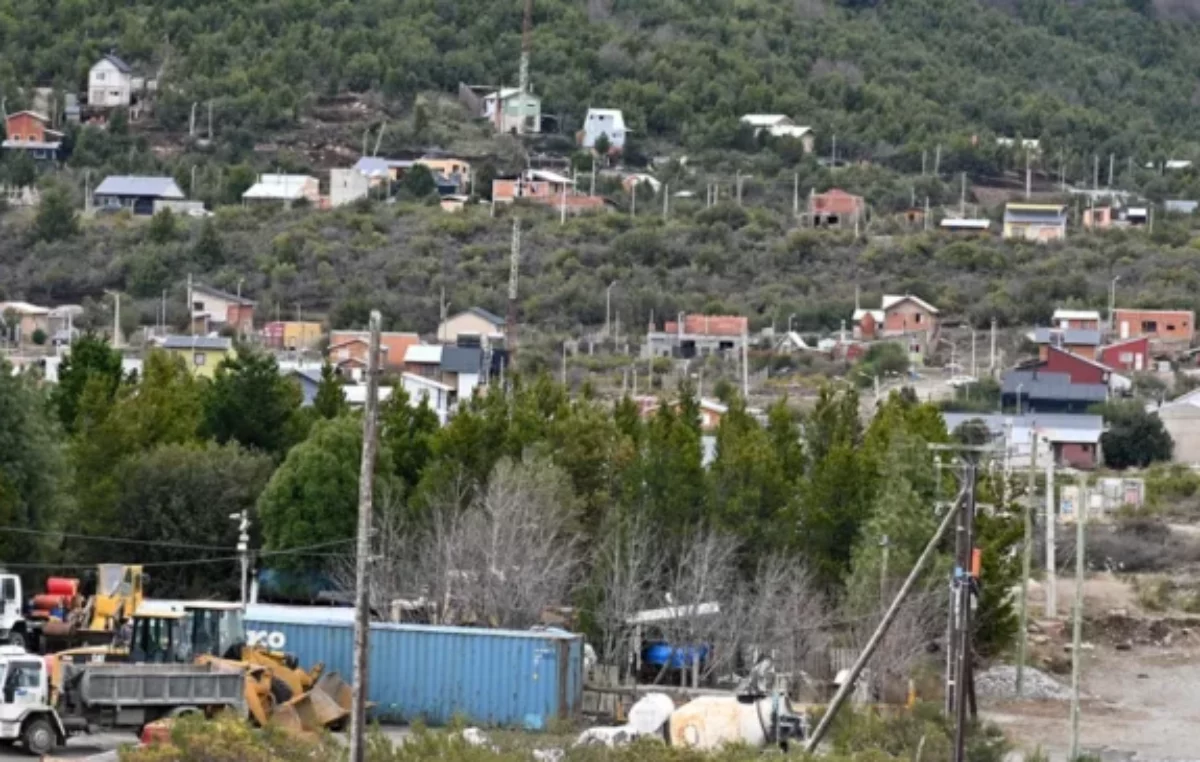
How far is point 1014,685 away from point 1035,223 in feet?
198

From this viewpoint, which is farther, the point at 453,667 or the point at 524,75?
the point at 524,75

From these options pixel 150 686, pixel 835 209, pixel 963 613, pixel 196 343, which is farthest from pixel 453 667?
pixel 835 209

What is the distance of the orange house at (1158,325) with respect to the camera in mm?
82188

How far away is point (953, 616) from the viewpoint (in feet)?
94.4

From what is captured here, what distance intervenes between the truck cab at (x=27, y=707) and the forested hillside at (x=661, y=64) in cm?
7795

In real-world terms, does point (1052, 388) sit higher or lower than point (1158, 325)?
lower

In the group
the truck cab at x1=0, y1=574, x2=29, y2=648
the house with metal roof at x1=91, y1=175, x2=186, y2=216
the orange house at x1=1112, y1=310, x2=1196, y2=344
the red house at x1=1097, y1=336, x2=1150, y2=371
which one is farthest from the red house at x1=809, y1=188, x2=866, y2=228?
the truck cab at x1=0, y1=574, x2=29, y2=648

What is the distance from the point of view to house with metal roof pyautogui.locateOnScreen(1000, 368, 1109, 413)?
231 feet

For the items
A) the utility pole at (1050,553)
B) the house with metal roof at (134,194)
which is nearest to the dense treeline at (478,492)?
the utility pole at (1050,553)

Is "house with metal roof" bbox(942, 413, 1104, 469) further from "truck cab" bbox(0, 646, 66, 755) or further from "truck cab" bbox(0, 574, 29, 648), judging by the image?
"truck cab" bbox(0, 646, 66, 755)

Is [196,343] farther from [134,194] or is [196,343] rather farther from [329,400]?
[134,194]

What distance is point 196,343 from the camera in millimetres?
71188

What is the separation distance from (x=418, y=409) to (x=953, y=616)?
61.8ft

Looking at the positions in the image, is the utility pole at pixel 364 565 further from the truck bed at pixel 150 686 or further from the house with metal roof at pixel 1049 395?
the house with metal roof at pixel 1049 395
